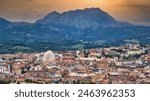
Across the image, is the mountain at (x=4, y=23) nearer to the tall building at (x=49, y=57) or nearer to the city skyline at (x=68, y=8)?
the city skyline at (x=68, y=8)

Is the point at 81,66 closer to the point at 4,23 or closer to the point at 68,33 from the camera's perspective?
the point at 68,33

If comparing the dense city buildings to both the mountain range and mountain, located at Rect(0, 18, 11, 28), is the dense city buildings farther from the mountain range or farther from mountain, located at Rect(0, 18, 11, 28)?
mountain, located at Rect(0, 18, 11, 28)

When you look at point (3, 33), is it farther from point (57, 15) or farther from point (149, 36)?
point (149, 36)

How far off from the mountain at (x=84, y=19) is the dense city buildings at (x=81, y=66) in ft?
1.30

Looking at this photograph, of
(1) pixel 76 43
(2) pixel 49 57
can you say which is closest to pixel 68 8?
(1) pixel 76 43

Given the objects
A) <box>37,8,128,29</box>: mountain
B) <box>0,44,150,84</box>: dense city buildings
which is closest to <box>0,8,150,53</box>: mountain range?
<box>37,8,128,29</box>: mountain

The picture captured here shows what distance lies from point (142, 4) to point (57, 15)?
128cm

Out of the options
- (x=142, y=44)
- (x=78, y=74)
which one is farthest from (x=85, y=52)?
(x=142, y=44)

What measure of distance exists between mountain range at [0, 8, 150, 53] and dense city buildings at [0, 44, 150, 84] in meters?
0.11

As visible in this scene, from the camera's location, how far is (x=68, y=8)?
25.1 feet

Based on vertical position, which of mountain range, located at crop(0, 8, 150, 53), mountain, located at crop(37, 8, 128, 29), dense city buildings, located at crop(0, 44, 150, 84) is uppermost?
mountain, located at crop(37, 8, 128, 29)

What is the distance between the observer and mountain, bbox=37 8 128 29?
7.57 meters

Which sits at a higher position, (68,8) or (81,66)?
(68,8)

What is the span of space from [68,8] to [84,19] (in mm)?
296
